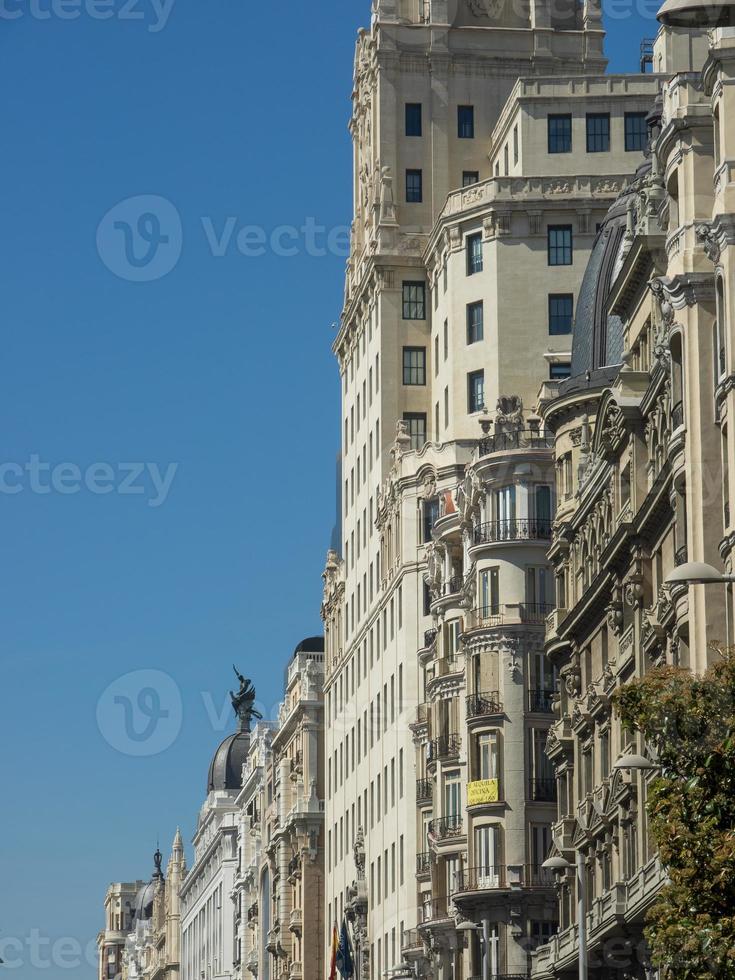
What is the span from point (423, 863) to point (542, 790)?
12.7m

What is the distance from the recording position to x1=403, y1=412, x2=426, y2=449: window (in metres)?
115

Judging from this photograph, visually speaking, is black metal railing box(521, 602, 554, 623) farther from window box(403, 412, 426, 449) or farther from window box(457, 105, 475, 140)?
window box(457, 105, 475, 140)

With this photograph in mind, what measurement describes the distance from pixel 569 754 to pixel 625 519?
14.2 m

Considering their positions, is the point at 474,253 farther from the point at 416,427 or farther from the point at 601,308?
the point at 601,308

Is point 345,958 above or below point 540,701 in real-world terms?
below

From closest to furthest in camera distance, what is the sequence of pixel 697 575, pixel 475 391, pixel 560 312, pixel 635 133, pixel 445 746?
1. pixel 697 575
2. pixel 445 746
3. pixel 560 312
4. pixel 635 133
5. pixel 475 391

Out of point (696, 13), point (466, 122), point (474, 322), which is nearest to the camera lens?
point (696, 13)

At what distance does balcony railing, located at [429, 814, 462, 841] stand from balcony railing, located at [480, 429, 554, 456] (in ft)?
47.0

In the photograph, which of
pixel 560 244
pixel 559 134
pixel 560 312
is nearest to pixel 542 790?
pixel 560 312

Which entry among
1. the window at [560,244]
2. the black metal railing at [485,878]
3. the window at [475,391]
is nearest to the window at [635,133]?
the window at [560,244]

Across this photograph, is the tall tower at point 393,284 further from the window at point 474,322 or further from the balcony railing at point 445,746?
the balcony railing at point 445,746

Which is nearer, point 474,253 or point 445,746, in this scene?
point 445,746

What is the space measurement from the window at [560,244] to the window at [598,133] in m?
3.92

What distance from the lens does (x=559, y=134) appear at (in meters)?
106
